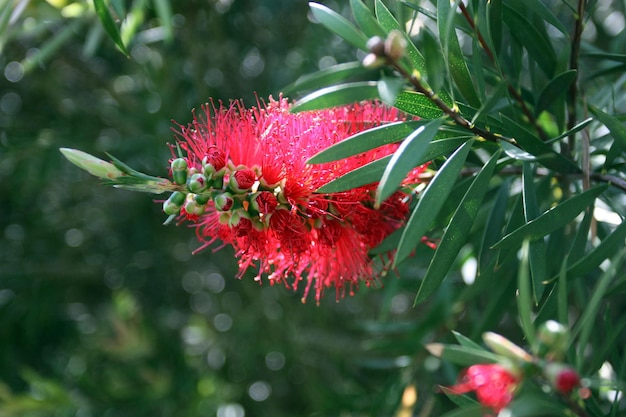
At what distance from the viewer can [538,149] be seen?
865 mm

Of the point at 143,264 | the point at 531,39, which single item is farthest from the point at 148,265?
the point at 531,39

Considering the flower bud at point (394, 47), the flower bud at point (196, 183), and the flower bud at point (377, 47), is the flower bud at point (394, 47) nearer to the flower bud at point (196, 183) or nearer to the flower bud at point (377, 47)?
the flower bud at point (377, 47)

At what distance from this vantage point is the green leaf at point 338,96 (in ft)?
2.40

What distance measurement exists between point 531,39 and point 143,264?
4.99 ft

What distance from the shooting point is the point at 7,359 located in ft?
6.82

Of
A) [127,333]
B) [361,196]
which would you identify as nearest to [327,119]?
[361,196]

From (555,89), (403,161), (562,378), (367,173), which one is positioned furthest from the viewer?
(555,89)

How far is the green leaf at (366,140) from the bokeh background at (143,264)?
1.12 m

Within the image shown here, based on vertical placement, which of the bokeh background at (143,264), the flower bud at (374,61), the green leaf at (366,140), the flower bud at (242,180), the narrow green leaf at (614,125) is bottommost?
the bokeh background at (143,264)

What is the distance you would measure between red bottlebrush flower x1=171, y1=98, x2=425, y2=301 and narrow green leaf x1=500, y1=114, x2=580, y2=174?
0.15m

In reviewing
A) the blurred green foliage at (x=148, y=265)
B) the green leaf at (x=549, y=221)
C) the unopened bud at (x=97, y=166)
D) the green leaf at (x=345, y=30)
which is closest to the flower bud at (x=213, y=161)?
the unopened bud at (x=97, y=166)

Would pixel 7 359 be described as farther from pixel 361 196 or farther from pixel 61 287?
pixel 361 196

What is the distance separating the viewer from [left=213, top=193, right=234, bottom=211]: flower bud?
2.72 feet

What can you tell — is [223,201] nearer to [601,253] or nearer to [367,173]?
[367,173]
